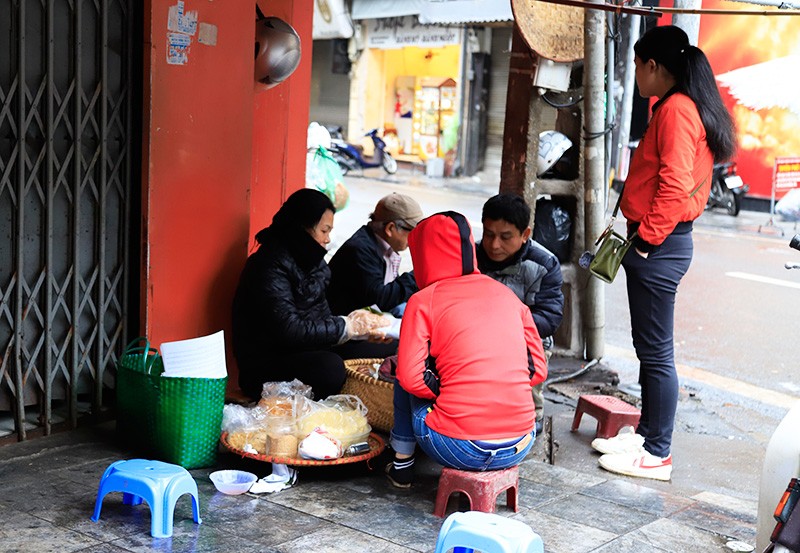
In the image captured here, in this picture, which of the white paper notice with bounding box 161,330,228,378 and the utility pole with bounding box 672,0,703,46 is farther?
the utility pole with bounding box 672,0,703,46

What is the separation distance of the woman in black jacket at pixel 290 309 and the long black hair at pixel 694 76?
1.67 meters

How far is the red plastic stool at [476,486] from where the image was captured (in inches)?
154

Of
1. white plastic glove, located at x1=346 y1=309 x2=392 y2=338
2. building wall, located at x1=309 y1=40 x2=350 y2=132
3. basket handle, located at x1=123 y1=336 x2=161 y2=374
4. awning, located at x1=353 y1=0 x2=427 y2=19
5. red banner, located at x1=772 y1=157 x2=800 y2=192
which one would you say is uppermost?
awning, located at x1=353 y1=0 x2=427 y2=19

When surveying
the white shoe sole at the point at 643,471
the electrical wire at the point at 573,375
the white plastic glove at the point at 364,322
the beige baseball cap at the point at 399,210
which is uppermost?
the beige baseball cap at the point at 399,210

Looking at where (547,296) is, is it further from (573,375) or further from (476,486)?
(573,375)

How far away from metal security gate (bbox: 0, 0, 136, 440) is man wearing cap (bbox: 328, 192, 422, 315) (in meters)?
1.18

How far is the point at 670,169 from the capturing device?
4.48 meters

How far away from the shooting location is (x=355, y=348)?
5332 mm

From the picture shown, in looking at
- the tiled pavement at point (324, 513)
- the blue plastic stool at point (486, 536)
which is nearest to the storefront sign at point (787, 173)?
the tiled pavement at point (324, 513)

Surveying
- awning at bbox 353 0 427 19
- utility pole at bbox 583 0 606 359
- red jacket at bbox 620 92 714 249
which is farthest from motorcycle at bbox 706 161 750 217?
red jacket at bbox 620 92 714 249

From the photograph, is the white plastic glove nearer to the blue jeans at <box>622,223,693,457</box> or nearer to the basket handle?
the basket handle

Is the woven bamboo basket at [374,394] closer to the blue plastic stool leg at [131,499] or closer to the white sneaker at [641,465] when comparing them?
the white sneaker at [641,465]

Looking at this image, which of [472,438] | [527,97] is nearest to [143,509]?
[472,438]

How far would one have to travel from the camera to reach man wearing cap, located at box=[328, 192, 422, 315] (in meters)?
5.33
